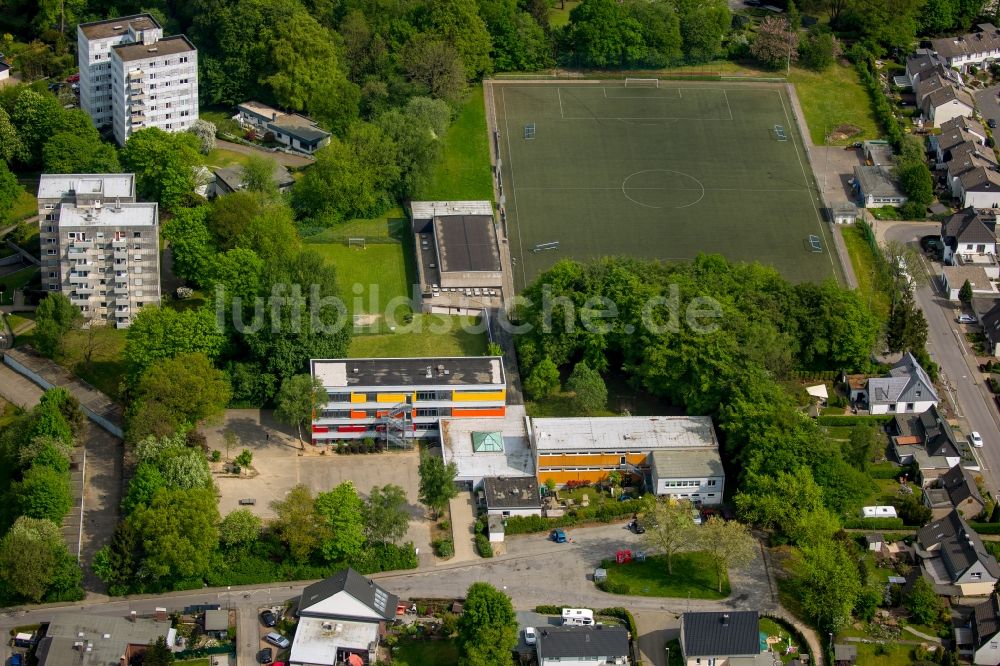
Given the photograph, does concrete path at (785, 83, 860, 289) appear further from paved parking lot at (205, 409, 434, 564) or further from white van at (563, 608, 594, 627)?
white van at (563, 608, 594, 627)

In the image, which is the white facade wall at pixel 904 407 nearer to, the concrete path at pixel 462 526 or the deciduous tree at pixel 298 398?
the concrete path at pixel 462 526

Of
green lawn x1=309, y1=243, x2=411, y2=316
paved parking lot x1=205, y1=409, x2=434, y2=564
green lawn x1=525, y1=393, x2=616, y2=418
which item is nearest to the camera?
paved parking lot x1=205, y1=409, x2=434, y2=564

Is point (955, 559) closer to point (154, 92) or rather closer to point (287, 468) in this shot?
point (287, 468)

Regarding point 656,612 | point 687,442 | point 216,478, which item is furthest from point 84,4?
point 656,612

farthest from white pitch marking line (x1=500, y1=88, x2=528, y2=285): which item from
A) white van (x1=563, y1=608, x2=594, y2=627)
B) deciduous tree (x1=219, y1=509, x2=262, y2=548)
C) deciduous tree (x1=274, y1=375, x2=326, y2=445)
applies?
white van (x1=563, y1=608, x2=594, y2=627)

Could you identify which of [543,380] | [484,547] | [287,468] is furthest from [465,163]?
[484,547]

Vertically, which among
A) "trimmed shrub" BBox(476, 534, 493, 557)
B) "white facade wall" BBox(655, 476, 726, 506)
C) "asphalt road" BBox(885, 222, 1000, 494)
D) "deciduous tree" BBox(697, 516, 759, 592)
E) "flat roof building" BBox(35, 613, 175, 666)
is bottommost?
"flat roof building" BBox(35, 613, 175, 666)
